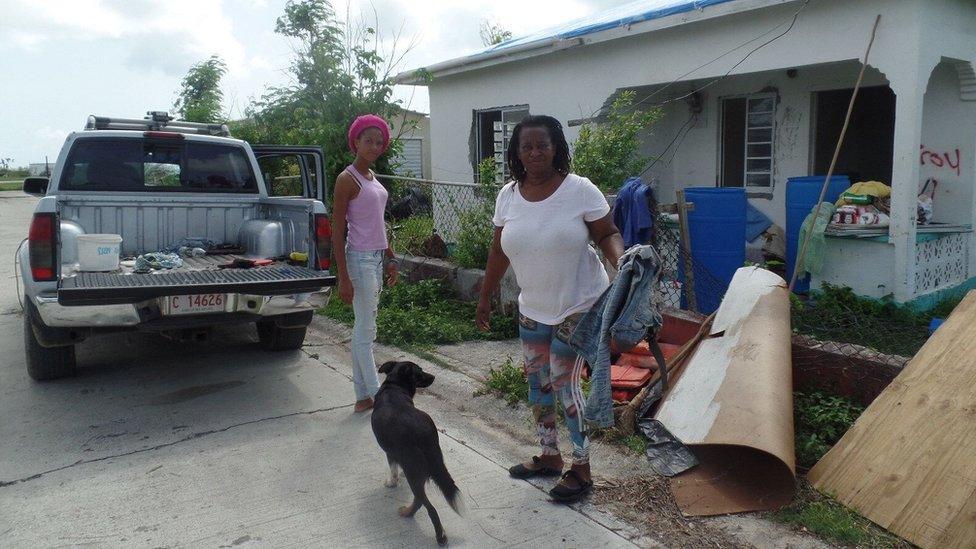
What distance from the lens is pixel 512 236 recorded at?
3.31 metres

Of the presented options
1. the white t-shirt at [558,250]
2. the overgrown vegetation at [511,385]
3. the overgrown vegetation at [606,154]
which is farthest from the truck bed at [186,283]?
the overgrown vegetation at [606,154]

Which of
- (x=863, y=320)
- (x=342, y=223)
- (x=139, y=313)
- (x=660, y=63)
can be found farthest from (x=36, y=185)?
(x=863, y=320)

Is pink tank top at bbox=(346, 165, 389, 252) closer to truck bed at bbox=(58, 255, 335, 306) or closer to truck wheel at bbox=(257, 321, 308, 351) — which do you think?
truck bed at bbox=(58, 255, 335, 306)

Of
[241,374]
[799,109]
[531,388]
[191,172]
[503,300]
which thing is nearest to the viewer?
[531,388]

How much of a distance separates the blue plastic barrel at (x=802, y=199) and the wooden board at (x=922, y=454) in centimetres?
334

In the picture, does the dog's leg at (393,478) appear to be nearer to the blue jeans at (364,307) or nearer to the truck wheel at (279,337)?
the blue jeans at (364,307)

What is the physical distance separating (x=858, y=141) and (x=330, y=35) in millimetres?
7753

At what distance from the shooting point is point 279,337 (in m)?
6.10

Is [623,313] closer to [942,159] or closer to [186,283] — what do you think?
[186,283]

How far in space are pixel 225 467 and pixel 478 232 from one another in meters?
4.21

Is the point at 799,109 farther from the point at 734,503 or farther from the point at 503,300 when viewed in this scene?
the point at 734,503

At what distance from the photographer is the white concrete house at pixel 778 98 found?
6344mm

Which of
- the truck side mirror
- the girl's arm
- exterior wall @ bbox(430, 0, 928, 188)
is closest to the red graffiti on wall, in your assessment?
exterior wall @ bbox(430, 0, 928, 188)

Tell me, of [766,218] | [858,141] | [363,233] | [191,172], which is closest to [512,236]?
[363,233]
